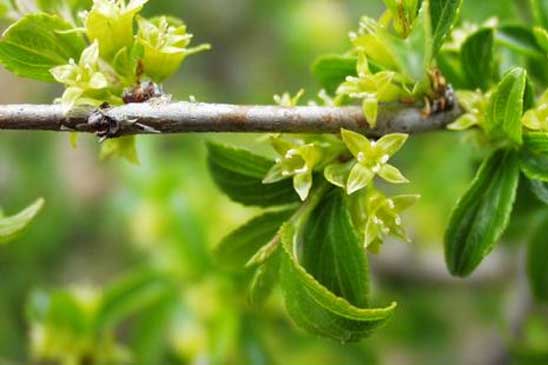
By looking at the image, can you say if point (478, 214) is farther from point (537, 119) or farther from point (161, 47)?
point (161, 47)

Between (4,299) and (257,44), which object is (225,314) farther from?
(257,44)

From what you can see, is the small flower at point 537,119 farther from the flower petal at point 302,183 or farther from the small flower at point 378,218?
the flower petal at point 302,183

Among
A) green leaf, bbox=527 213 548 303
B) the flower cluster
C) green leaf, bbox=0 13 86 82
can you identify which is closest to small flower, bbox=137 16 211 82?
the flower cluster

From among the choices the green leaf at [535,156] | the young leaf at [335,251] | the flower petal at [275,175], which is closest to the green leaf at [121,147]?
the flower petal at [275,175]

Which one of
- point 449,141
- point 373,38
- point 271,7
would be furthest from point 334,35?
point 373,38

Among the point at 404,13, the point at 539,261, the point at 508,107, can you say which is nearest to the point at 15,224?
the point at 404,13
